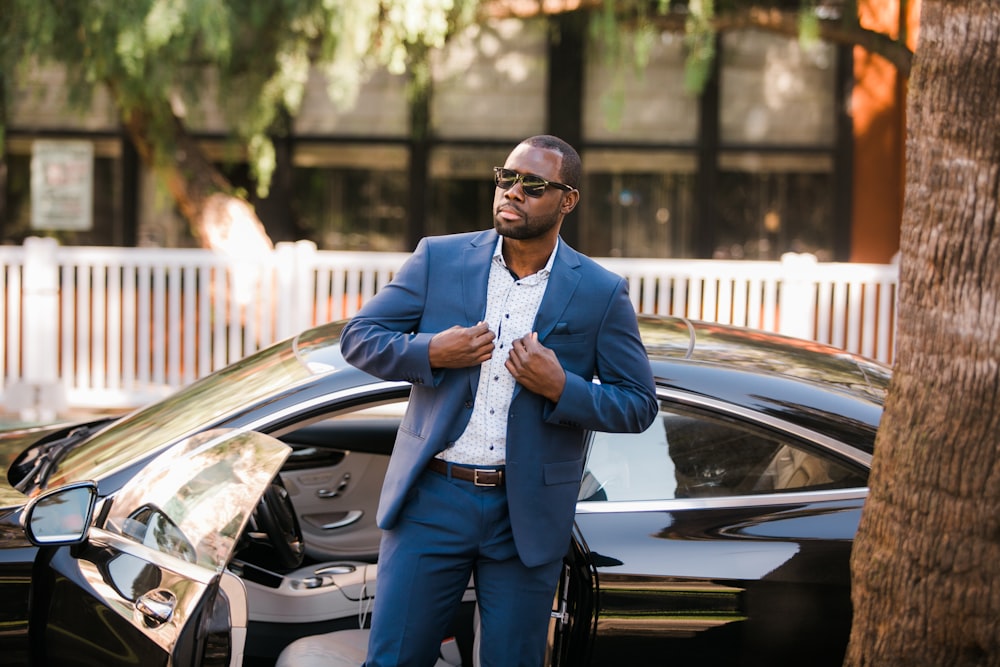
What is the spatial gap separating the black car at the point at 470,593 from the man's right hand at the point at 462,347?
2.03 ft

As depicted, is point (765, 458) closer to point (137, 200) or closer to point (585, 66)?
point (585, 66)

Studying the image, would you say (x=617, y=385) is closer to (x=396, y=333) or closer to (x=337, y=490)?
(x=396, y=333)

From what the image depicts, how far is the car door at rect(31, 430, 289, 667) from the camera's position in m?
2.96

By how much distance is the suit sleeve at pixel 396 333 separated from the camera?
2.89 meters

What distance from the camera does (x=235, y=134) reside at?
9594 millimetres

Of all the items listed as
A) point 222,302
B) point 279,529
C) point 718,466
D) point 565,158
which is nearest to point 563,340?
point 565,158

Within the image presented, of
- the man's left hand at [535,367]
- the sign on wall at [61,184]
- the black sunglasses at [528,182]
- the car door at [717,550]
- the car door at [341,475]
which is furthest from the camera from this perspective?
the sign on wall at [61,184]

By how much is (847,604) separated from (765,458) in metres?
0.48

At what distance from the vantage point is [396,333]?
2.97 metres

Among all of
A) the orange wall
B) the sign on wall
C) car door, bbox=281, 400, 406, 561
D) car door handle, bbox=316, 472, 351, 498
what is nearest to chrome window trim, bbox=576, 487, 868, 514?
car door, bbox=281, 400, 406, 561

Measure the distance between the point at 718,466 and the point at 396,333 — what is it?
3.86ft

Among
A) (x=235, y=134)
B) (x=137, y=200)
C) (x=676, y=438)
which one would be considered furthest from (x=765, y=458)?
(x=137, y=200)

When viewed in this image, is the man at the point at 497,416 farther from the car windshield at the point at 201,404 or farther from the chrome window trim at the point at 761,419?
the car windshield at the point at 201,404

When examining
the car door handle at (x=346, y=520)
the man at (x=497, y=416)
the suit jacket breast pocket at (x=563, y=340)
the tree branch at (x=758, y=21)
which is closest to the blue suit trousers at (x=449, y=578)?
the man at (x=497, y=416)
